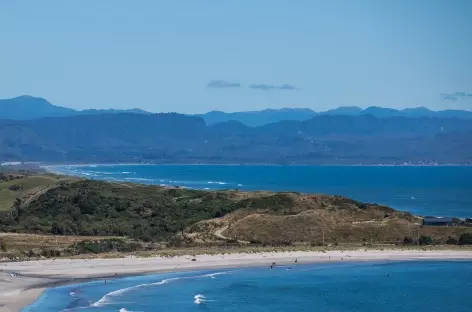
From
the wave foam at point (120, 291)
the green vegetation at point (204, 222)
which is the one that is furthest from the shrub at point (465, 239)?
the wave foam at point (120, 291)

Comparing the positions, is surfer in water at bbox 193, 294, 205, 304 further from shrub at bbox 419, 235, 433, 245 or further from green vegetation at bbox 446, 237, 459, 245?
green vegetation at bbox 446, 237, 459, 245

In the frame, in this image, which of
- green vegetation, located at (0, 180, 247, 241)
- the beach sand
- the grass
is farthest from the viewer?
the grass

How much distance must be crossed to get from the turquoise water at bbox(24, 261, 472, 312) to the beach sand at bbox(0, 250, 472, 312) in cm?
179

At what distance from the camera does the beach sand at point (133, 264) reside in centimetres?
6007

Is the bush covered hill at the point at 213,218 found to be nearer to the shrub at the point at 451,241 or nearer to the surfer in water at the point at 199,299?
the shrub at the point at 451,241

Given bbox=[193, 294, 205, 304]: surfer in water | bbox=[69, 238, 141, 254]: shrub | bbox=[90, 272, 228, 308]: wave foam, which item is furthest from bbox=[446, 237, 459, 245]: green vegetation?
bbox=[193, 294, 205, 304]: surfer in water

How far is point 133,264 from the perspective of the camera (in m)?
70.9

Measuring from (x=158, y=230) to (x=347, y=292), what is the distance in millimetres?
34101

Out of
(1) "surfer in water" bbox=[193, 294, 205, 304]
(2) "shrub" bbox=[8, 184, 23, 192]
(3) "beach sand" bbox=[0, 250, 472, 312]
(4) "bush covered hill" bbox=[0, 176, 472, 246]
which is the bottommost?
(1) "surfer in water" bbox=[193, 294, 205, 304]

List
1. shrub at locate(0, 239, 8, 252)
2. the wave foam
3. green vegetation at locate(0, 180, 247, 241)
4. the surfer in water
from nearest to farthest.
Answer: the wave foam, the surfer in water, shrub at locate(0, 239, 8, 252), green vegetation at locate(0, 180, 247, 241)

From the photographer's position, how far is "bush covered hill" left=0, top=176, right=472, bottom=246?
3386 inches

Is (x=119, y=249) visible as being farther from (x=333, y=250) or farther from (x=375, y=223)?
(x=375, y=223)

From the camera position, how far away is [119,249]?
79500 millimetres

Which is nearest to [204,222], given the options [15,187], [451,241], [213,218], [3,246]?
[213,218]
